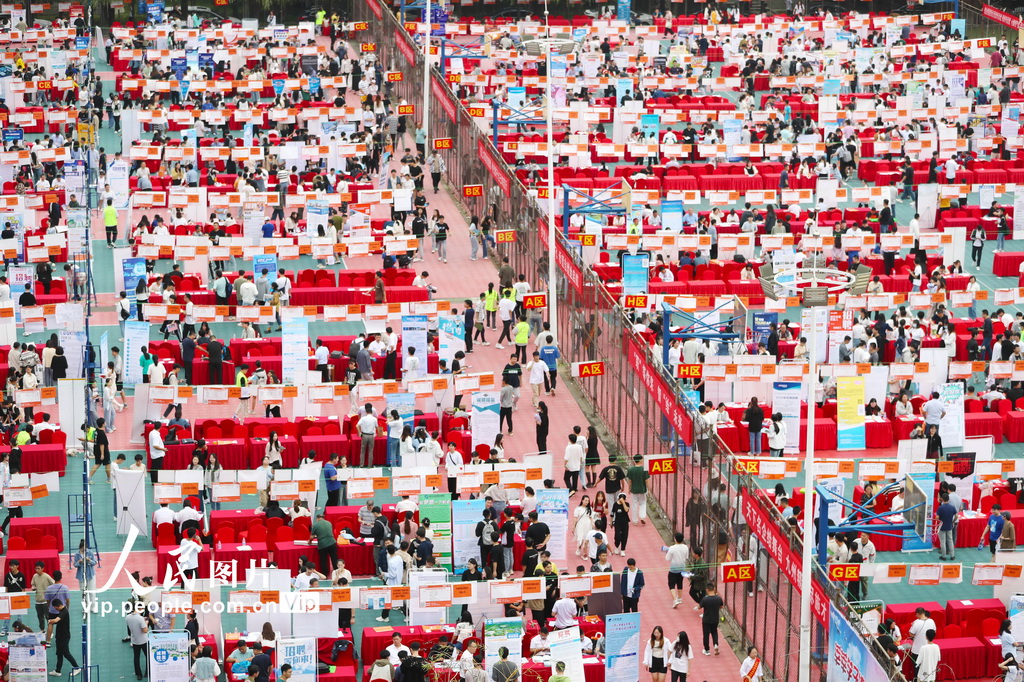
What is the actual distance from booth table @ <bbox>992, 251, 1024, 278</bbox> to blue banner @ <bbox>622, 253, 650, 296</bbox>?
13.5m

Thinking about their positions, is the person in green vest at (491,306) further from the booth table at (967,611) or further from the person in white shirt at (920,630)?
the person in white shirt at (920,630)

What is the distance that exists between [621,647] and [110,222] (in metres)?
30.7

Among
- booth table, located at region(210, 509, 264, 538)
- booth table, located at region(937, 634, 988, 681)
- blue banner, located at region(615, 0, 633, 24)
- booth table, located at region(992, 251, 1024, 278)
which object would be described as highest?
blue banner, located at region(615, 0, 633, 24)

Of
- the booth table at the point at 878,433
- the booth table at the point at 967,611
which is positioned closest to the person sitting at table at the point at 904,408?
the booth table at the point at 878,433

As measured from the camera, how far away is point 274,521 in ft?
117

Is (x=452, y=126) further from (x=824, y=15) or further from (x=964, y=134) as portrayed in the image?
(x=824, y=15)

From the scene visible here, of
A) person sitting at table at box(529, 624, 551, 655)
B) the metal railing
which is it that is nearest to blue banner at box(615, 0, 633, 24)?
the metal railing

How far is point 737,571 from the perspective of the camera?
105 feet

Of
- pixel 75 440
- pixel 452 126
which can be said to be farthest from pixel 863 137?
pixel 75 440

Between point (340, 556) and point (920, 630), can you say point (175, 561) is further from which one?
point (920, 630)

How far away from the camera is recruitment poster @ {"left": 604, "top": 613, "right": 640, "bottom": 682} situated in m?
30.0

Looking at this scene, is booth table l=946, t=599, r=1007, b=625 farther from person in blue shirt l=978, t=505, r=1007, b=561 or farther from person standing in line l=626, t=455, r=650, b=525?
person standing in line l=626, t=455, r=650, b=525

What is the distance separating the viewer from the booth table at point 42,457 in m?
39.7

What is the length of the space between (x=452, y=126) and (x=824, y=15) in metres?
34.8
